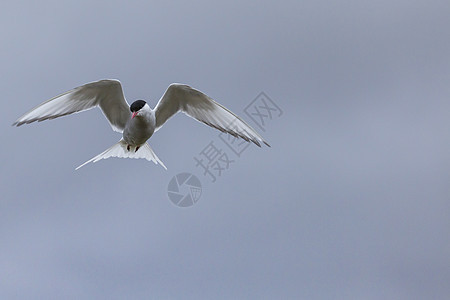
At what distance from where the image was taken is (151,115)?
284 inches

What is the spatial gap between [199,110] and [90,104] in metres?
1.70

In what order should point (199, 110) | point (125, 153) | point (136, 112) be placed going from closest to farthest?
1. point (136, 112)
2. point (199, 110)
3. point (125, 153)

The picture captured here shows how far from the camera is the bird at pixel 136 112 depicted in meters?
6.96

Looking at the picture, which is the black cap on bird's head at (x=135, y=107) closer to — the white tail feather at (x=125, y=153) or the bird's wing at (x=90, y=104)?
the bird's wing at (x=90, y=104)

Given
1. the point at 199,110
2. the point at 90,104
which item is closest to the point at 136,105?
the point at 90,104

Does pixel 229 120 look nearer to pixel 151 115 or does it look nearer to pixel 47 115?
pixel 151 115

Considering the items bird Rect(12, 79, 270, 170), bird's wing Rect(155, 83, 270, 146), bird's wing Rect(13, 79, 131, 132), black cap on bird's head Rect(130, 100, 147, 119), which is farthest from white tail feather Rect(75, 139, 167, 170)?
black cap on bird's head Rect(130, 100, 147, 119)

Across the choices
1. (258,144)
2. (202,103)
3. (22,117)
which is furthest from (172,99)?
(22,117)

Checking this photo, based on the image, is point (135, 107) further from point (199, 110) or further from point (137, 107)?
point (199, 110)

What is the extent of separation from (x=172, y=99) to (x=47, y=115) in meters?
1.90

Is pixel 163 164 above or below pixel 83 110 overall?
below

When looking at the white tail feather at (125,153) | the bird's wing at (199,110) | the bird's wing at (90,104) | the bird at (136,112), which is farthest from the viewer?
the white tail feather at (125,153)

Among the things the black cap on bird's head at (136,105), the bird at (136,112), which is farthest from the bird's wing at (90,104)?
the black cap on bird's head at (136,105)

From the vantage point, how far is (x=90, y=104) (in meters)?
7.48
